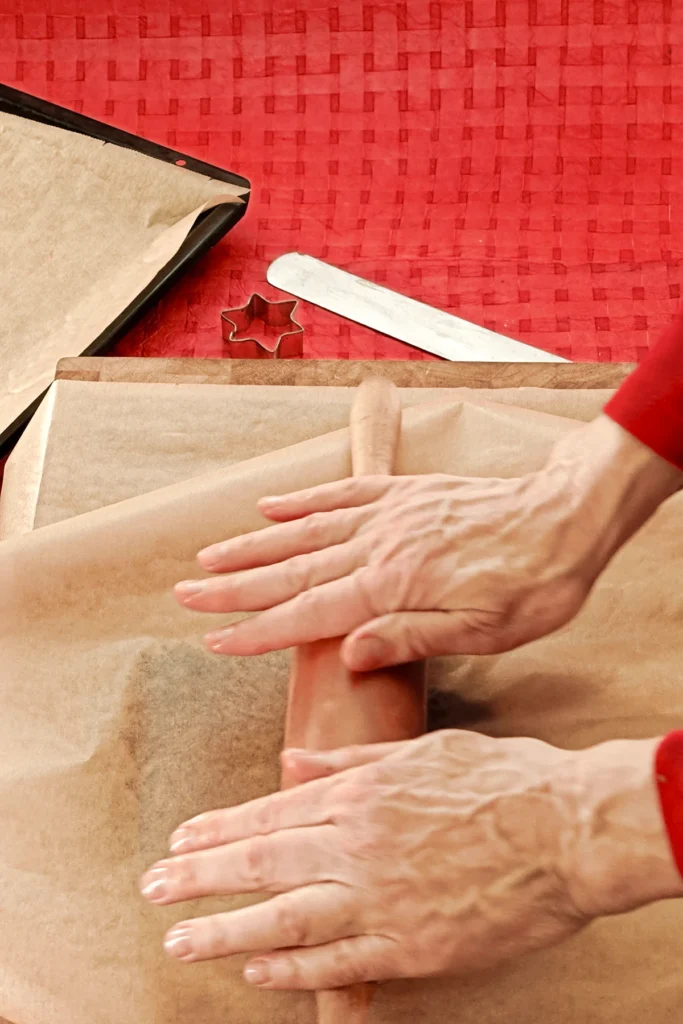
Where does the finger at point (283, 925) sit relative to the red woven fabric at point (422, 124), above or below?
below

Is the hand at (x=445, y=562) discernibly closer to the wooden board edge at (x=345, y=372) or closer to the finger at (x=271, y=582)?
the finger at (x=271, y=582)

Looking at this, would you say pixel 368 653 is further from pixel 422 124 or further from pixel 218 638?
pixel 422 124

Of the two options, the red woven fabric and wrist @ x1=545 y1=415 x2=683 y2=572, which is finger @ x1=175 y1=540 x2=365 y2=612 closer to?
wrist @ x1=545 y1=415 x2=683 y2=572

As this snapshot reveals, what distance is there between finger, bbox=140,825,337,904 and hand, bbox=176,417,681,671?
0.45ft

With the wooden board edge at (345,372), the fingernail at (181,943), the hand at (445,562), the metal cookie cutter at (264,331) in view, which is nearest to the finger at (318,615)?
the hand at (445,562)

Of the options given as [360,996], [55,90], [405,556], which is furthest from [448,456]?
→ [55,90]

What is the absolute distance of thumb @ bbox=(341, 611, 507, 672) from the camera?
733 mm

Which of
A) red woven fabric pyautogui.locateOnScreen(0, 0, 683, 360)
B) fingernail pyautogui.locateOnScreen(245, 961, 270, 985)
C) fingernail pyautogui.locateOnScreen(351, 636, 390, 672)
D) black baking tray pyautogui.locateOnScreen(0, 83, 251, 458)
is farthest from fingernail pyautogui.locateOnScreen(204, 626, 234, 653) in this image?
red woven fabric pyautogui.locateOnScreen(0, 0, 683, 360)

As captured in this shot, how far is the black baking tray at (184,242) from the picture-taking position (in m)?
1.20

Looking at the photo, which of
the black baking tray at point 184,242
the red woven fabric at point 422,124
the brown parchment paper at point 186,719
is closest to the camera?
the brown parchment paper at point 186,719

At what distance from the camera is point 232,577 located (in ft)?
2.62

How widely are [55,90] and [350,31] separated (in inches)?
18.7

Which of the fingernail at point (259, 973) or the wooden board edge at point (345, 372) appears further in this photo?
the wooden board edge at point (345, 372)

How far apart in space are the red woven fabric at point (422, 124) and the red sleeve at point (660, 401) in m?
0.60
